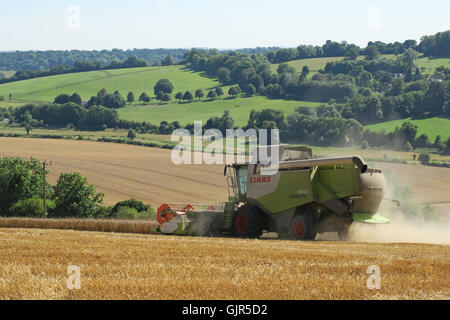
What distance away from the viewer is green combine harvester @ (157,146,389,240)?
21125mm

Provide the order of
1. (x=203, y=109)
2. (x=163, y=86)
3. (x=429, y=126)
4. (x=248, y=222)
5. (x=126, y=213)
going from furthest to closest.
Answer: (x=163, y=86)
(x=203, y=109)
(x=429, y=126)
(x=126, y=213)
(x=248, y=222)

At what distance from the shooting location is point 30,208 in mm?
37625

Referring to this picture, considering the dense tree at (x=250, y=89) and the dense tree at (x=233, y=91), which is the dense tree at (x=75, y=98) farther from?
the dense tree at (x=250, y=89)

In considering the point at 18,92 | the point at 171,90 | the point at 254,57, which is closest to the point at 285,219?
the point at 171,90

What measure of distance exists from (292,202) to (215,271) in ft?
34.2

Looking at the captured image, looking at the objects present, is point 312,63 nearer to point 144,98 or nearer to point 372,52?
point 372,52

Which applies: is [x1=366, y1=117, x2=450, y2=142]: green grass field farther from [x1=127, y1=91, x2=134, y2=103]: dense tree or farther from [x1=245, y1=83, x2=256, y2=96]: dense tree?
[x1=127, y1=91, x2=134, y2=103]: dense tree

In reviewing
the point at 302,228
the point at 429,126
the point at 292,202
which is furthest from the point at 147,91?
the point at 302,228

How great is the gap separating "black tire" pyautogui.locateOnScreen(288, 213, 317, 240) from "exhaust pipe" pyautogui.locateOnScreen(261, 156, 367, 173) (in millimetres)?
1739

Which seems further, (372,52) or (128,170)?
(372,52)

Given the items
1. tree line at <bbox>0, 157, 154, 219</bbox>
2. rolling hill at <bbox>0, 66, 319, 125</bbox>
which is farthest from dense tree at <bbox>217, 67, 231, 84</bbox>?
tree line at <bbox>0, 157, 154, 219</bbox>

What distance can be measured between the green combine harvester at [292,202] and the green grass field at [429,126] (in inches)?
2554
